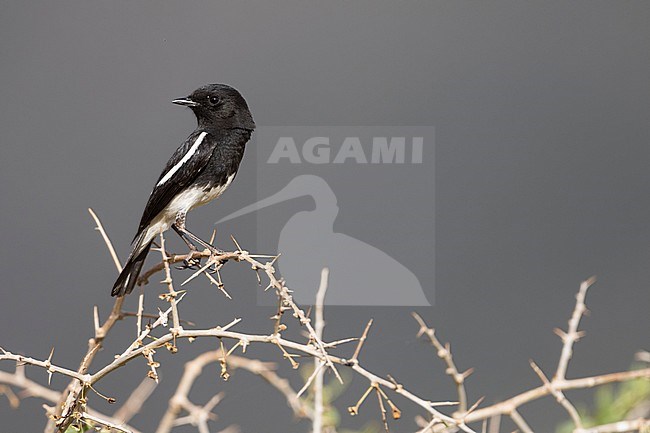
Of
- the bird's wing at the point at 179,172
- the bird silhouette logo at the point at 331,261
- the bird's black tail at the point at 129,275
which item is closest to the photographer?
the bird's black tail at the point at 129,275

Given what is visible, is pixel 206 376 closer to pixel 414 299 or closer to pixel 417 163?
pixel 414 299

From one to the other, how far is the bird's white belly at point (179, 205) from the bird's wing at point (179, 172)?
2cm

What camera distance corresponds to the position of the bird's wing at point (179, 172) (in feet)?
5.00

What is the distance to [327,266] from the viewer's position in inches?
82.2

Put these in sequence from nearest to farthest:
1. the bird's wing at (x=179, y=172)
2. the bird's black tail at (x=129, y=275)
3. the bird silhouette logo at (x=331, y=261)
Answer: the bird's black tail at (x=129, y=275), the bird's wing at (x=179, y=172), the bird silhouette logo at (x=331, y=261)

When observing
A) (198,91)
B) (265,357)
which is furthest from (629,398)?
(265,357)

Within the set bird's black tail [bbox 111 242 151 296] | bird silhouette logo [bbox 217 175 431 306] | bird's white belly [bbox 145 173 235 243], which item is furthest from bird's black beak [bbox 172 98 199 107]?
bird silhouette logo [bbox 217 175 431 306]

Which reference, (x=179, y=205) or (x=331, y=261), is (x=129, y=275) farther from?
(x=331, y=261)

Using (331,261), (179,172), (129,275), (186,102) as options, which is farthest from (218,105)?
(331,261)

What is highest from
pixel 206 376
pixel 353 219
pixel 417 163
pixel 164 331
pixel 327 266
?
pixel 417 163

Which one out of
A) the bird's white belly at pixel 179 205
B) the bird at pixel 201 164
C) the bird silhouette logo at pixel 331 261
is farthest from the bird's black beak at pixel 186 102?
the bird silhouette logo at pixel 331 261

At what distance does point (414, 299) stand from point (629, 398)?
0.99 metres

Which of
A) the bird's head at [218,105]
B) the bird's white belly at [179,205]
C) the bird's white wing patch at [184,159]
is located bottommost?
the bird's white belly at [179,205]

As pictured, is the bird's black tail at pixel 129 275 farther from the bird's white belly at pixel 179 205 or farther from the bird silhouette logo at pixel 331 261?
the bird silhouette logo at pixel 331 261
